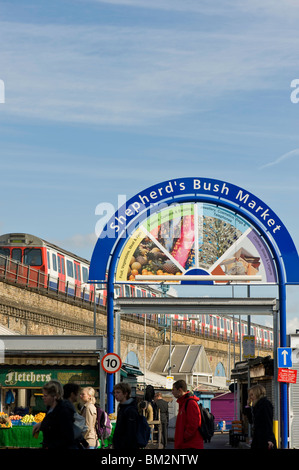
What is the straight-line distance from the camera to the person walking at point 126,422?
10711mm

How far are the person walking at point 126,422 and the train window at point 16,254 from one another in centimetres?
4263

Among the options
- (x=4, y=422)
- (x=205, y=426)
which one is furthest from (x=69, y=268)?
(x=205, y=426)

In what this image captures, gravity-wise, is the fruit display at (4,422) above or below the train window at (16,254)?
below

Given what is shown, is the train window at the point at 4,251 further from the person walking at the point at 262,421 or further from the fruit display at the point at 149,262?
the person walking at the point at 262,421

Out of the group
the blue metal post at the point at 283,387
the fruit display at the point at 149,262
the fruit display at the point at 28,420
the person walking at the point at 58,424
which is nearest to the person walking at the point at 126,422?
the person walking at the point at 58,424

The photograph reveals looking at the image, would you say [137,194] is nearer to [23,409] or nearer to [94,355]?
[94,355]

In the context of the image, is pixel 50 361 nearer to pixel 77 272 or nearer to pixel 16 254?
pixel 16 254

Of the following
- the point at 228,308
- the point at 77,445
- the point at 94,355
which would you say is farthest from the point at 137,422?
the point at 228,308

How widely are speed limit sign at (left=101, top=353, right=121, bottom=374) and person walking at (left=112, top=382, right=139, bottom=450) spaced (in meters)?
12.8

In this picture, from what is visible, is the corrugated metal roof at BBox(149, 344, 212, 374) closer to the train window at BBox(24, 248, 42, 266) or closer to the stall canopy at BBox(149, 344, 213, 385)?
the stall canopy at BBox(149, 344, 213, 385)

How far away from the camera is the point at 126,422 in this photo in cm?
1078

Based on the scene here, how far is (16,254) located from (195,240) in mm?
28134

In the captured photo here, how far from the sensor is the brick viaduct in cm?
4509

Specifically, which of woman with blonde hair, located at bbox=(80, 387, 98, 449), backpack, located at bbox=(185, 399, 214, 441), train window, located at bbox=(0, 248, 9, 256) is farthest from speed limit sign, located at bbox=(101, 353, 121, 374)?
train window, located at bbox=(0, 248, 9, 256)
